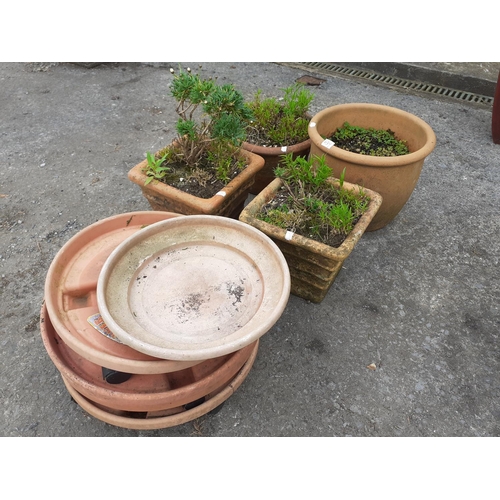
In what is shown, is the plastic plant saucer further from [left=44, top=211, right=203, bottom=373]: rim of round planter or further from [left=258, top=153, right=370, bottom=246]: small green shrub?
[left=258, top=153, right=370, bottom=246]: small green shrub

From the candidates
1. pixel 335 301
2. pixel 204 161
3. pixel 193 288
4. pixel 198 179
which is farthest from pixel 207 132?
pixel 335 301

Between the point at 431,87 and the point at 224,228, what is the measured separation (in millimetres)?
3998

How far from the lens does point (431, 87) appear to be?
4703 millimetres

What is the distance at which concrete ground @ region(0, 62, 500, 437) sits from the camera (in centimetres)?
202

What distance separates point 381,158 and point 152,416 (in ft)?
6.49

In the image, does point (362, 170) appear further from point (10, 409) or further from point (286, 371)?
point (10, 409)

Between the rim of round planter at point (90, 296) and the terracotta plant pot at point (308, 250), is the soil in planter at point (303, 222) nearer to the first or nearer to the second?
the terracotta plant pot at point (308, 250)

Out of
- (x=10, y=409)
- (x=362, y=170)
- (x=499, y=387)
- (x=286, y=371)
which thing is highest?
(x=362, y=170)

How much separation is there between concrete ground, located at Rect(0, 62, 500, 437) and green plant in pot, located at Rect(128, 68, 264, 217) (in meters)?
0.78

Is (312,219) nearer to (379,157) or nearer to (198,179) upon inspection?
(379,157)

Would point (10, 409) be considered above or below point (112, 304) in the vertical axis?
below

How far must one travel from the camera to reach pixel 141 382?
1.69m

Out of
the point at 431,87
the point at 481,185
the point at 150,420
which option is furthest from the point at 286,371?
the point at 431,87

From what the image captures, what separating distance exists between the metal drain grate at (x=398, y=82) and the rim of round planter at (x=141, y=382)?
4258mm
